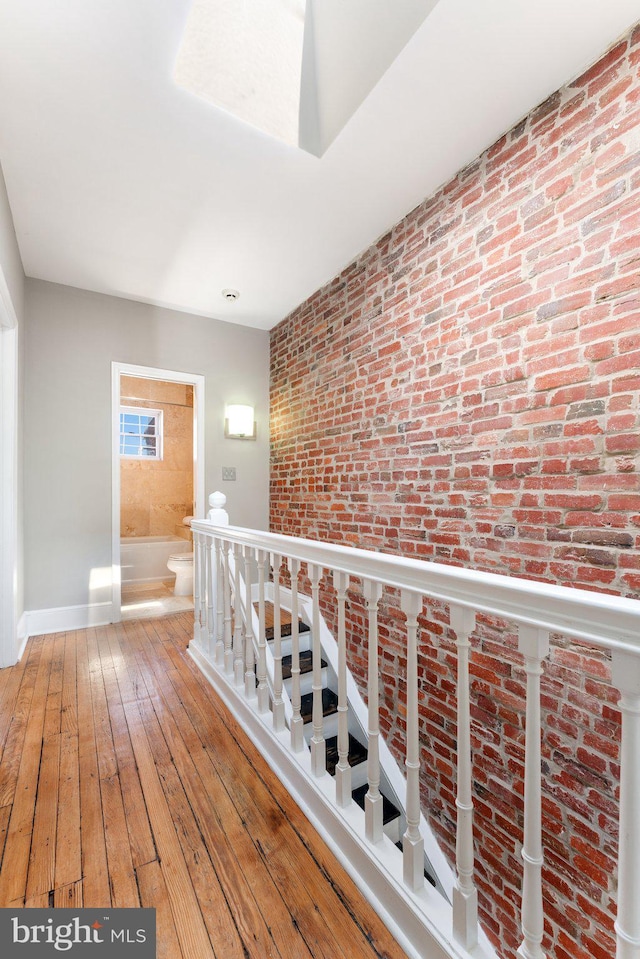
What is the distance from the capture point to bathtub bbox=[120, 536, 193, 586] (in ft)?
16.9

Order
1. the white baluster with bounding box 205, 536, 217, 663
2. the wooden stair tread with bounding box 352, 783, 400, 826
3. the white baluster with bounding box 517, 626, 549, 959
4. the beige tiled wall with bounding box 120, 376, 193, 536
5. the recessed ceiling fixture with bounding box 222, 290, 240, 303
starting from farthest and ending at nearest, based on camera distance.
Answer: the beige tiled wall with bounding box 120, 376, 193, 536, the recessed ceiling fixture with bounding box 222, 290, 240, 303, the white baluster with bounding box 205, 536, 217, 663, the wooden stair tread with bounding box 352, 783, 400, 826, the white baluster with bounding box 517, 626, 549, 959

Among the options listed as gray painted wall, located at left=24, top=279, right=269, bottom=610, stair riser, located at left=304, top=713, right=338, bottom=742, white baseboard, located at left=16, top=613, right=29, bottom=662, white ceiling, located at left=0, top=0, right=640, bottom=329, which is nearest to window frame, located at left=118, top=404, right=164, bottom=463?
gray painted wall, located at left=24, top=279, right=269, bottom=610

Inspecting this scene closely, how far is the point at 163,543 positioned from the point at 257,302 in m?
3.36

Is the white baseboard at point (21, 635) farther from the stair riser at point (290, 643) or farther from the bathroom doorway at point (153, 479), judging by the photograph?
the bathroom doorway at point (153, 479)

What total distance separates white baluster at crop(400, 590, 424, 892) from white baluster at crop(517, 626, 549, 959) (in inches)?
10.3

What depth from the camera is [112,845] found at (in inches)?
50.9

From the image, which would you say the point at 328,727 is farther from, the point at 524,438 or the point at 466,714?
the point at 524,438

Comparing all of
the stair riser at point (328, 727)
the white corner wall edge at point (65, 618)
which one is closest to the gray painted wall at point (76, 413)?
the white corner wall edge at point (65, 618)

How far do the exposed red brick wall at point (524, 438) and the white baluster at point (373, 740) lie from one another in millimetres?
863

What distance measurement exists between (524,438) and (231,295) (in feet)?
8.83

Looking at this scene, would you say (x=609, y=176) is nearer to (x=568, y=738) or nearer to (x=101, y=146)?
(x=568, y=738)

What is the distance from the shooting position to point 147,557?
17.3ft

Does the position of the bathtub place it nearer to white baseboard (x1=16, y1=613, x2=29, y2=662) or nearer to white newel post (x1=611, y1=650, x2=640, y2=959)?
white baseboard (x1=16, y1=613, x2=29, y2=662)

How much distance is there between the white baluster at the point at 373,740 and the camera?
46.1 inches
